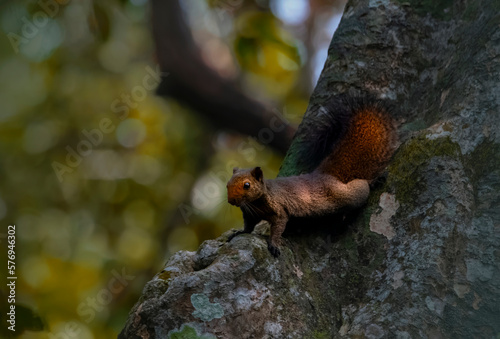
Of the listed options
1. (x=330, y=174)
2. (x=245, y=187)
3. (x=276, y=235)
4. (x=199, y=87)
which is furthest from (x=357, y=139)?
(x=199, y=87)

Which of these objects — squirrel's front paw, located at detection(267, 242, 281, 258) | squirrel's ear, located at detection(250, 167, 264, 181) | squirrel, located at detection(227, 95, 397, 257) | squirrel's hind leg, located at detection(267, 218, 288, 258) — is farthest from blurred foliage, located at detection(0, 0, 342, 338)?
squirrel's front paw, located at detection(267, 242, 281, 258)

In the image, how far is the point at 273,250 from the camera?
2.77m

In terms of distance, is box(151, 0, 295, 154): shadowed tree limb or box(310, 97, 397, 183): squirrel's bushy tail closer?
box(310, 97, 397, 183): squirrel's bushy tail

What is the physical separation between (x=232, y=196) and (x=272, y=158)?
4.62 metres

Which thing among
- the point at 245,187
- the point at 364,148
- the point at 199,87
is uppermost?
the point at 199,87

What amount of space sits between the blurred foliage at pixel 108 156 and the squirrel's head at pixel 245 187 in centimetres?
283

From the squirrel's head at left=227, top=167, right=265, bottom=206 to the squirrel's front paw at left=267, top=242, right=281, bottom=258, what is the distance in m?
0.51

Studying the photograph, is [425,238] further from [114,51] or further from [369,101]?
[114,51]

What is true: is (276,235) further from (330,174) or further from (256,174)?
(330,174)

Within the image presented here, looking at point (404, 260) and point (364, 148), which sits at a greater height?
point (364, 148)

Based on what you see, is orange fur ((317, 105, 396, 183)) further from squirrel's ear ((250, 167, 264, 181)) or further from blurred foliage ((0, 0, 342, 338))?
blurred foliage ((0, 0, 342, 338))

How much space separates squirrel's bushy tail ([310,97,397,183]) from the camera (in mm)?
3393

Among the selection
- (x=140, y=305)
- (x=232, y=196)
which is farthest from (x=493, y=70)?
(x=140, y=305)

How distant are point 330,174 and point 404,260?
104cm
